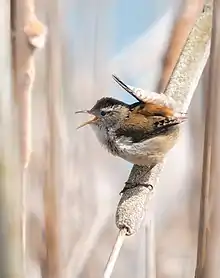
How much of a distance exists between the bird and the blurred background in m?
0.04

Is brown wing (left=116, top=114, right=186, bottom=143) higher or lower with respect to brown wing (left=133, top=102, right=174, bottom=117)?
lower

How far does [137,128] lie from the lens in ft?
1.99

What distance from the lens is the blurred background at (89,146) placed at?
2.16ft

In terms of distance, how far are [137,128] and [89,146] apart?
0.37ft

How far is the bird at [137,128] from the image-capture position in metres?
0.60

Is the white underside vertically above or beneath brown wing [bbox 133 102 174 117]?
beneath

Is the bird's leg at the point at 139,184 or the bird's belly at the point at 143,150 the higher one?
the bird's belly at the point at 143,150

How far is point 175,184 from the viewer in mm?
733

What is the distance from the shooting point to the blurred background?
0.66 meters

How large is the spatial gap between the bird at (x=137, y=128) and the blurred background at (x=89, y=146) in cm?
4

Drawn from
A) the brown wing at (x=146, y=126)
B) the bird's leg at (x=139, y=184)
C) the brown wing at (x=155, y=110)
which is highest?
the brown wing at (x=155, y=110)

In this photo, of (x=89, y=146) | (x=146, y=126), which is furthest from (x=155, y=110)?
(x=89, y=146)

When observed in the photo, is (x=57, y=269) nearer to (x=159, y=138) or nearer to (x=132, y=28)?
(x=159, y=138)

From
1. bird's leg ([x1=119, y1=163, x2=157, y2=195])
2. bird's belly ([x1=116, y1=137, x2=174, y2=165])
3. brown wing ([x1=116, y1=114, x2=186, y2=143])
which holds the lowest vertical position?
bird's leg ([x1=119, y1=163, x2=157, y2=195])
